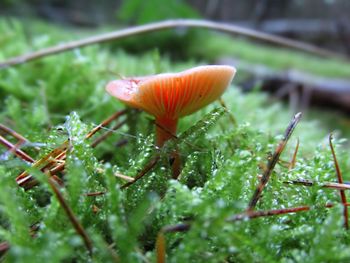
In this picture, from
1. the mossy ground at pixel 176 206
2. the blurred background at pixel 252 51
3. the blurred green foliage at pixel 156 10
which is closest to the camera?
the mossy ground at pixel 176 206

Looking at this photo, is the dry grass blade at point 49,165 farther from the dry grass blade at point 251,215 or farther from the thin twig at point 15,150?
the dry grass blade at point 251,215

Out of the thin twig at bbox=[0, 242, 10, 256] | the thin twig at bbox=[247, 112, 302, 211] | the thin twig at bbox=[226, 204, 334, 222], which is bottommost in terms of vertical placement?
the thin twig at bbox=[0, 242, 10, 256]

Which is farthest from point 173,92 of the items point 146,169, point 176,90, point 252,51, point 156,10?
point 252,51

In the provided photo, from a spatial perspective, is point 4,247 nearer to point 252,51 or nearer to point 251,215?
point 251,215

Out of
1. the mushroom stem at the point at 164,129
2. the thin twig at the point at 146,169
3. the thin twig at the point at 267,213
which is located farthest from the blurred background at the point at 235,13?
the thin twig at the point at 267,213

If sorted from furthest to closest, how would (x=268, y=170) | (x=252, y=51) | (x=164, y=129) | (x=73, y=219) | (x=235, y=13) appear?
(x=235, y=13) < (x=252, y=51) < (x=164, y=129) < (x=268, y=170) < (x=73, y=219)

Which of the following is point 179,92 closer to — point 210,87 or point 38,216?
point 210,87

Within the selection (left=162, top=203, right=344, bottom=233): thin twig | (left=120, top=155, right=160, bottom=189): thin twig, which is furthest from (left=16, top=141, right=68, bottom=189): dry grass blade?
(left=162, top=203, right=344, bottom=233): thin twig

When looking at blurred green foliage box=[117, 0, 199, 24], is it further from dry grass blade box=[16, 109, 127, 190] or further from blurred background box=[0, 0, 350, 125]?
dry grass blade box=[16, 109, 127, 190]
